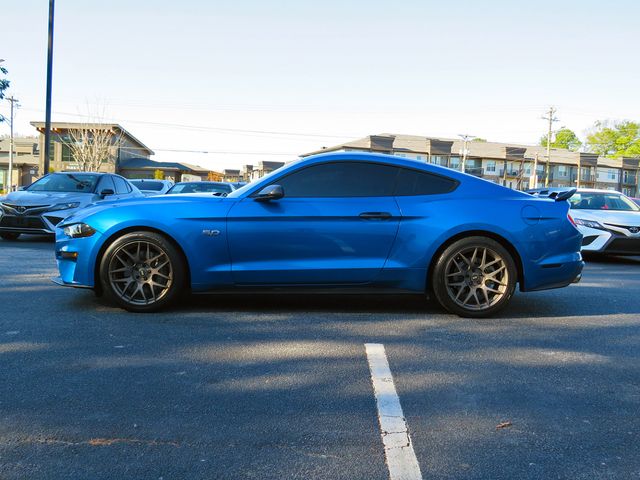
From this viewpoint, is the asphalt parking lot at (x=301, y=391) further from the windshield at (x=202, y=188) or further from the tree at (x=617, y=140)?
the tree at (x=617, y=140)

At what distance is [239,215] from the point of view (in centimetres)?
516

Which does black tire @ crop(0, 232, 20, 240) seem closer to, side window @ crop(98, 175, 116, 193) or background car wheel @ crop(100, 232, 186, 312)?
side window @ crop(98, 175, 116, 193)

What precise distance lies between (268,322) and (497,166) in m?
83.4

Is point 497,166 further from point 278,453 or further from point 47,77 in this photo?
point 278,453

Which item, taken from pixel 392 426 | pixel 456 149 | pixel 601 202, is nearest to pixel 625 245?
pixel 601 202

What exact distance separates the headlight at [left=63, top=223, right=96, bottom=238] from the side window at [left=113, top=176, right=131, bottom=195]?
779 centimetres

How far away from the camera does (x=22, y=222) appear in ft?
36.7

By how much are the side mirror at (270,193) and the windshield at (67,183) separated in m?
8.01

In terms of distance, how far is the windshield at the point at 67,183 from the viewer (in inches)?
476

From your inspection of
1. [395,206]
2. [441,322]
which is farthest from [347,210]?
[441,322]

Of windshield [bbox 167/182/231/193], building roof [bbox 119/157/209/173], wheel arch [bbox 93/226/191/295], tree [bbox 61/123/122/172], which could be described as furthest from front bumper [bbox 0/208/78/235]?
building roof [bbox 119/157/209/173]

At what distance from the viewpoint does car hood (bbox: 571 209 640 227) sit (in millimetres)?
10732

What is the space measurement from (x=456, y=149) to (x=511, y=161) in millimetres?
8775

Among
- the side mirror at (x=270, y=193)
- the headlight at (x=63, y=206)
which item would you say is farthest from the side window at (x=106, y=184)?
the side mirror at (x=270, y=193)
